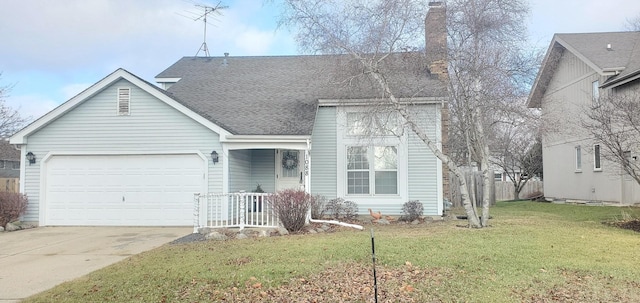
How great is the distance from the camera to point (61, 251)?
9.00 metres

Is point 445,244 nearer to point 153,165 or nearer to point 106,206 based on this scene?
point 153,165

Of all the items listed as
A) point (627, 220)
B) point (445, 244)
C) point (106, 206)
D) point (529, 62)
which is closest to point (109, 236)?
point (106, 206)

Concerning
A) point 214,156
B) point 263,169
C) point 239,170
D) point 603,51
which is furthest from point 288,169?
point 603,51

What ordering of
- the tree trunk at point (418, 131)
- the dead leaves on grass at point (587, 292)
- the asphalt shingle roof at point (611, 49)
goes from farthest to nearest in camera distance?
1. the asphalt shingle roof at point (611, 49)
2. the tree trunk at point (418, 131)
3. the dead leaves on grass at point (587, 292)

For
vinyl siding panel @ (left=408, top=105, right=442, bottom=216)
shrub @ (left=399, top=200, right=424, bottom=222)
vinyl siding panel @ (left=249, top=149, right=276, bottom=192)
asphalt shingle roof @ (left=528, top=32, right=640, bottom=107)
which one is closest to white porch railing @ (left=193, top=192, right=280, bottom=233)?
vinyl siding panel @ (left=249, top=149, right=276, bottom=192)

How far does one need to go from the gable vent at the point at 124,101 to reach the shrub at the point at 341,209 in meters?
6.55

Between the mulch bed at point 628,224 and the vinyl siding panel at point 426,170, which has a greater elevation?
the vinyl siding panel at point 426,170

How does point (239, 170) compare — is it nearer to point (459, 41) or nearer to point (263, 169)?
point (263, 169)

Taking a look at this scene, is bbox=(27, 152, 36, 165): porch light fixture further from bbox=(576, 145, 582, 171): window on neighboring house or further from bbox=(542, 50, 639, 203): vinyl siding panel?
bbox=(576, 145, 582, 171): window on neighboring house

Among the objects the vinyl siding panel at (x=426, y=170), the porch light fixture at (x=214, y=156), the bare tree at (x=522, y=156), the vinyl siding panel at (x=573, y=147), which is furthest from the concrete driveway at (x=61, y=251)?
the bare tree at (x=522, y=156)

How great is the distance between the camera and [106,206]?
1291 cm

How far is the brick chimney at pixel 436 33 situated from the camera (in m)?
→ 11.4

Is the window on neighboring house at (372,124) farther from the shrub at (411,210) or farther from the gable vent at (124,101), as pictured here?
the gable vent at (124,101)

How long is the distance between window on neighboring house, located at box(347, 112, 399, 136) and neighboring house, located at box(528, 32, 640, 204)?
6246 millimetres
